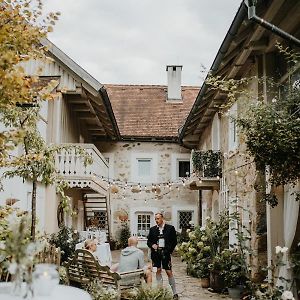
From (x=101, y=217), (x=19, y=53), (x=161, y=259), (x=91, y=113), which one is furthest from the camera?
(x=101, y=217)

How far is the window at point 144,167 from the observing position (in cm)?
2267

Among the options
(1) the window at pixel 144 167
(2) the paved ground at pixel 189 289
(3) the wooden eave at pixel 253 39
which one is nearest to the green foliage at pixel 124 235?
(1) the window at pixel 144 167

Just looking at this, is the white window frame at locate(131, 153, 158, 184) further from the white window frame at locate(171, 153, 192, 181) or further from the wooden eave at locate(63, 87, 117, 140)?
the wooden eave at locate(63, 87, 117, 140)

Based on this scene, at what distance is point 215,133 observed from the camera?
1614 centimetres

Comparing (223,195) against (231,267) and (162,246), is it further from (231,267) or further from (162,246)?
(162,246)

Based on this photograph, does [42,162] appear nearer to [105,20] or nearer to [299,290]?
[299,290]

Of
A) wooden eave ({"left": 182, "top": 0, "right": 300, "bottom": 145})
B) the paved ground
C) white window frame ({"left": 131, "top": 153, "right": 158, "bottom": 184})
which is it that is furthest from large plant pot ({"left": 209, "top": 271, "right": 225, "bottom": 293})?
white window frame ({"left": 131, "top": 153, "right": 158, "bottom": 184})

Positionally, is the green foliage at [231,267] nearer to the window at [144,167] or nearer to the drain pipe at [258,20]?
the drain pipe at [258,20]

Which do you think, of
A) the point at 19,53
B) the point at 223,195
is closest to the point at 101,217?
the point at 223,195

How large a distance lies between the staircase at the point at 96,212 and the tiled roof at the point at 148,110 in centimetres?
332

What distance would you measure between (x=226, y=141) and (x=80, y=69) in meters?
4.57

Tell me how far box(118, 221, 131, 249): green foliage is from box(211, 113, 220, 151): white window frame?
7.02 meters

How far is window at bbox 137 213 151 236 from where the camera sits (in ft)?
73.2

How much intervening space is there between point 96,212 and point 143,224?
2135mm
